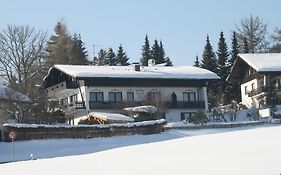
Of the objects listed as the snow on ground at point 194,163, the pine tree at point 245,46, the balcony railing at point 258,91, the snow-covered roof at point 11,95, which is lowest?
the snow on ground at point 194,163

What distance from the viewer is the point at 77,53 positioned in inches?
3216

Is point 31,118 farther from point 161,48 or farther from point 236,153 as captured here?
point 161,48

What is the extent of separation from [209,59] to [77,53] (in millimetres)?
18357

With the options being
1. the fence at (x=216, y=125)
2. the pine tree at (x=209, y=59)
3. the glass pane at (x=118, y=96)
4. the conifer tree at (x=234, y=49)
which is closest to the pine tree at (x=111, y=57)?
the pine tree at (x=209, y=59)

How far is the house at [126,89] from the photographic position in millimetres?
59875

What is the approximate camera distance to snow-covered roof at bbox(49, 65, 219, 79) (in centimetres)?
5981

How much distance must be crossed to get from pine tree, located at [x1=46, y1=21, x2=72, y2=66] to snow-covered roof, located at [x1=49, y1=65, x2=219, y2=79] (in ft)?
39.9

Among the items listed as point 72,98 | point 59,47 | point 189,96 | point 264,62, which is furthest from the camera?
point 59,47

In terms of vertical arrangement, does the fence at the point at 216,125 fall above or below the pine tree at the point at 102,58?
below

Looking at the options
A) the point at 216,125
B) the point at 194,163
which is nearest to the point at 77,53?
the point at 216,125

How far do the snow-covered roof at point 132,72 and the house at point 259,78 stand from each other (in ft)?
15.9

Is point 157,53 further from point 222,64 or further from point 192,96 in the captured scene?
point 192,96

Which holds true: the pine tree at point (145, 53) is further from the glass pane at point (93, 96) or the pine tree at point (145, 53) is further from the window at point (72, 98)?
the glass pane at point (93, 96)

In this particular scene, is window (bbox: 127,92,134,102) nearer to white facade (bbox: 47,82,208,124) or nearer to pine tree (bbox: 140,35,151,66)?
white facade (bbox: 47,82,208,124)
